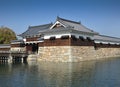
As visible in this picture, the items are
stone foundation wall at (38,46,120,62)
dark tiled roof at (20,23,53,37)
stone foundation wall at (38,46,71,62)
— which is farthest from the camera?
dark tiled roof at (20,23,53,37)

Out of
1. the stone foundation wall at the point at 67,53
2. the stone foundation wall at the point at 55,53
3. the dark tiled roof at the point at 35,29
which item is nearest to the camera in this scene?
the stone foundation wall at the point at 67,53

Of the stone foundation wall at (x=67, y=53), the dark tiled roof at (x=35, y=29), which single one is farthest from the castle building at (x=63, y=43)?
the dark tiled roof at (x=35, y=29)

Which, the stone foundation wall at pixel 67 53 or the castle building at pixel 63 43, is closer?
the stone foundation wall at pixel 67 53

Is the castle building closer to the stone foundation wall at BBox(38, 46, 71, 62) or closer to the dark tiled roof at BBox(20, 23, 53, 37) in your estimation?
the stone foundation wall at BBox(38, 46, 71, 62)

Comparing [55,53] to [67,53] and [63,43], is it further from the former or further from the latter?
[67,53]

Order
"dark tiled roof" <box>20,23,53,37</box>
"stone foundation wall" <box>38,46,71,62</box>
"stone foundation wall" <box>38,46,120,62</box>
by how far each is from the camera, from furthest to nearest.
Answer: "dark tiled roof" <box>20,23,53,37</box> → "stone foundation wall" <box>38,46,71,62</box> → "stone foundation wall" <box>38,46,120,62</box>

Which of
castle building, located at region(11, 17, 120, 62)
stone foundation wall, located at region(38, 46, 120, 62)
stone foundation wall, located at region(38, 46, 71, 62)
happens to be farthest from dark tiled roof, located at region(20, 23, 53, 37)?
stone foundation wall, located at region(38, 46, 71, 62)

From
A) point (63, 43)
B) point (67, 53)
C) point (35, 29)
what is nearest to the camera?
point (67, 53)

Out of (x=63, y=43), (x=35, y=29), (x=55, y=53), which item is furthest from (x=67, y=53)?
(x=35, y=29)

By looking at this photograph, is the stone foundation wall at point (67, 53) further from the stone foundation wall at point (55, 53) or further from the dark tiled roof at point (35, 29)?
the dark tiled roof at point (35, 29)

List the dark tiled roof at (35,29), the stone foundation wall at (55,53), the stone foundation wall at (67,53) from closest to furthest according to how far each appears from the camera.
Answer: the stone foundation wall at (67,53) < the stone foundation wall at (55,53) < the dark tiled roof at (35,29)

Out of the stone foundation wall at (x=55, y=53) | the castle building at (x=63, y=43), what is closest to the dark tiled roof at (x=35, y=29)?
the castle building at (x=63, y=43)

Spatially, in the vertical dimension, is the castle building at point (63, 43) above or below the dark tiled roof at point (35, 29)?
below

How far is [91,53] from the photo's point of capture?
34.3 metres
